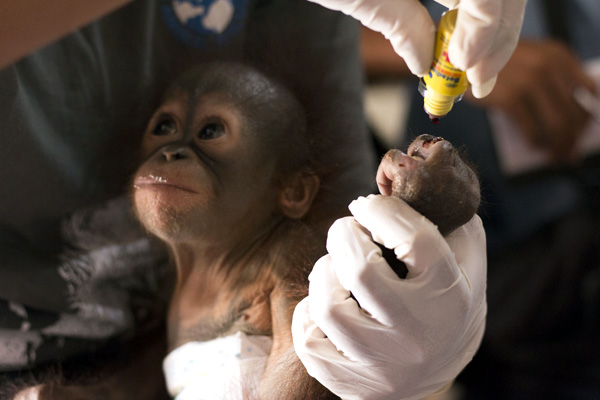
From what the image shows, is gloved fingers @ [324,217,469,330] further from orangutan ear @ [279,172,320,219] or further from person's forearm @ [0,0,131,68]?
person's forearm @ [0,0,131,68]

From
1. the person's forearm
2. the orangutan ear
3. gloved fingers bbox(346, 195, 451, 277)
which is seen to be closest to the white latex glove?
gloved fingers bbox(346, 195, 451, 277)

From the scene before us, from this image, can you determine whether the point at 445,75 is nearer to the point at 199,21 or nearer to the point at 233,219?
the point at 233,219

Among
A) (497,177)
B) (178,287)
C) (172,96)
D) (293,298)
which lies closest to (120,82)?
(172,96)

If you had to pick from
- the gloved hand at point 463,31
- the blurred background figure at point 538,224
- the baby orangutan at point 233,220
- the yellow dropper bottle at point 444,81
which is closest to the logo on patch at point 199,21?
the baby orangutan at point 233,220

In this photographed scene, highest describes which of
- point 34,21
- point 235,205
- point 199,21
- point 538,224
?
point 34,21

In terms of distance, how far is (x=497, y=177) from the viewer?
5.39 ft

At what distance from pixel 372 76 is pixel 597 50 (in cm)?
85

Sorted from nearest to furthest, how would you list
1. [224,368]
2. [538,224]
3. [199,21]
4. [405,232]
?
[405,232], [224,368], [199,21], [538,224]

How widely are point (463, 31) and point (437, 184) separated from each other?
0.15 meters

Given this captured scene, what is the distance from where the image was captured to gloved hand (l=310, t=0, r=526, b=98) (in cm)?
54

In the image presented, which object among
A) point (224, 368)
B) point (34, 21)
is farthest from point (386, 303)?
point (34, 21)

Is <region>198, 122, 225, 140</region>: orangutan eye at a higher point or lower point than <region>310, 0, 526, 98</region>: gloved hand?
lower

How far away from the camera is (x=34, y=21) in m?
0.62

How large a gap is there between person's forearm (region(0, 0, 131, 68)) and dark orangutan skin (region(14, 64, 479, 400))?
135 millimetres
